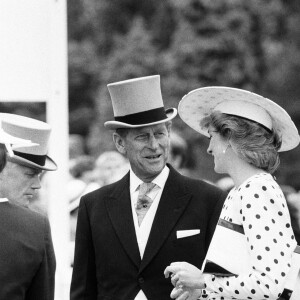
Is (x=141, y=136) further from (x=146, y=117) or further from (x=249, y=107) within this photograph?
(x=249, y=107)

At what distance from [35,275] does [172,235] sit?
87 centimetres

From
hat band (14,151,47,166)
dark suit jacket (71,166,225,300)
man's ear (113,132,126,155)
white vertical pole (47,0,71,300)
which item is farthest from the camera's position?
white vertical pole (47,0,71,300)

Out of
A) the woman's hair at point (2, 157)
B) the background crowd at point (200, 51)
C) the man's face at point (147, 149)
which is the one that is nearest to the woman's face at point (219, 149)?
the man's face at point (147, 149)

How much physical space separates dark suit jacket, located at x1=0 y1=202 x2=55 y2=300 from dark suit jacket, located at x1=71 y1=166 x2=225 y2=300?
65cm

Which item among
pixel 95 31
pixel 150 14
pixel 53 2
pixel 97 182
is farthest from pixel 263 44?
pixel 53 2

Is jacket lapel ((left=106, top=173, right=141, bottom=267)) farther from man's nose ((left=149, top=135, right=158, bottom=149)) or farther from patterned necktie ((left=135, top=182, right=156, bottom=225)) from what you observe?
man's nose ((left=149, top=135, right=158, bottom=149))

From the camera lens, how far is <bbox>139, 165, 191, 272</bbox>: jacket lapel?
16.3ft

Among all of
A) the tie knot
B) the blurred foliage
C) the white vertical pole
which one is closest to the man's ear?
the tie knot

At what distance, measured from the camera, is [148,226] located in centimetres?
507

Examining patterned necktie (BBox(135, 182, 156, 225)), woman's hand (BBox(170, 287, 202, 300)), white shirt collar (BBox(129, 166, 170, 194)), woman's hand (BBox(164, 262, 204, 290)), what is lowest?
woman's hand (BBox(170, 287, 202, 300))

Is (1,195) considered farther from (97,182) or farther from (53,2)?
(97,182)

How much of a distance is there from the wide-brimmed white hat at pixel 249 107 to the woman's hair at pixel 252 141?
0.10ft

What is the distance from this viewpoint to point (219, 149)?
14.7 ft

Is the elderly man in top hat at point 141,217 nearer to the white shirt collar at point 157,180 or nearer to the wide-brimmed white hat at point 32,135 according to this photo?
the white shirt collar at point 157,180
